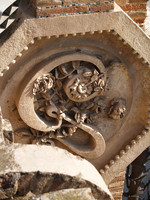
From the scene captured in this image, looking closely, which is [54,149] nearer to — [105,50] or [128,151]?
[105,50]

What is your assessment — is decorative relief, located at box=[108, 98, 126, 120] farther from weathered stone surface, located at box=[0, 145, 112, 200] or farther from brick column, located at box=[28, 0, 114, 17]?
weathered stone surface, located at box=[0, 145, 112, 200]

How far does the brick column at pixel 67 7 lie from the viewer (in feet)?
8.70

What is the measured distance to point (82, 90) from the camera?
3066mm

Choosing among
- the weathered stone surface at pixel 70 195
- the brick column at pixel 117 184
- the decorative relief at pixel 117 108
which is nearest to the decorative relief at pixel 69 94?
the decorative relief at pixel 117 108

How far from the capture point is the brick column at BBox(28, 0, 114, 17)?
265cm

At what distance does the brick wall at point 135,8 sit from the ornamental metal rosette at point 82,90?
1.71ft

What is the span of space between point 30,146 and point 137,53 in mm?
1557

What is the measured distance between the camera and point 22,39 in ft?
8.84

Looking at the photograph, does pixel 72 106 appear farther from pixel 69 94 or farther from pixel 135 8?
pixel 135 8

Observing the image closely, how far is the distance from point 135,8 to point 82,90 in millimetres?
972

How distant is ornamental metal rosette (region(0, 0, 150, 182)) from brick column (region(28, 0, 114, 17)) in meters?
0.05

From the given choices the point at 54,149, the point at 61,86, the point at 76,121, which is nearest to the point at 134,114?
the point at 76,121

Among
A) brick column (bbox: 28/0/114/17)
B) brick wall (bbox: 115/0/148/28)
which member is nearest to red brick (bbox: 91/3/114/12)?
brick column (bbox: 28/0/114/17)

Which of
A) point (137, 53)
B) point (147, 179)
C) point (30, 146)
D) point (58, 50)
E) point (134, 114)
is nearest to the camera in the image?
point (30, 146)
